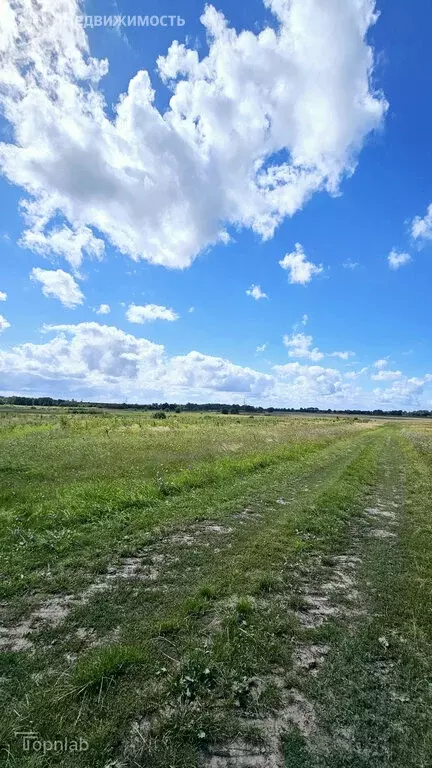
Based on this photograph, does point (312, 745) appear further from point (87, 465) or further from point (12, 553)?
point (87, 465)

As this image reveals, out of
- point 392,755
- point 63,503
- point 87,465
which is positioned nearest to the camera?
point 392,755

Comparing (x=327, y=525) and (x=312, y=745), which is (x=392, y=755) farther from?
(x=327, y=525)

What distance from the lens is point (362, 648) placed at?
5.14 meters

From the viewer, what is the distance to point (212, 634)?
17.5 ft

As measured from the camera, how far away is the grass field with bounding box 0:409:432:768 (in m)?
3.65

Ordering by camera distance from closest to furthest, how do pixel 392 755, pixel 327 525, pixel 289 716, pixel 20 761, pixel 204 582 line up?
pixel 20 761 → pixel 392 755 → pixel 289 716 → pixel 204 582 → pixel 327 525

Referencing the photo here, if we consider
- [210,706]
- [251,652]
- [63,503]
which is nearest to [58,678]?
[210,706]

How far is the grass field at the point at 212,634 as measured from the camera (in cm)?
365

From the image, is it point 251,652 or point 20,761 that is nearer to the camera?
point 20,761

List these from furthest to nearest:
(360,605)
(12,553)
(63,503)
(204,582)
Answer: (63,503), (12,553), (204,582), (360,605)

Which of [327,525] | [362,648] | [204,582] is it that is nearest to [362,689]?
[362,648]

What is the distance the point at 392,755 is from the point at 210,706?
1.78 metres

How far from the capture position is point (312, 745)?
3.64 metres

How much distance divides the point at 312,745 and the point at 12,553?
6722 millimetres
